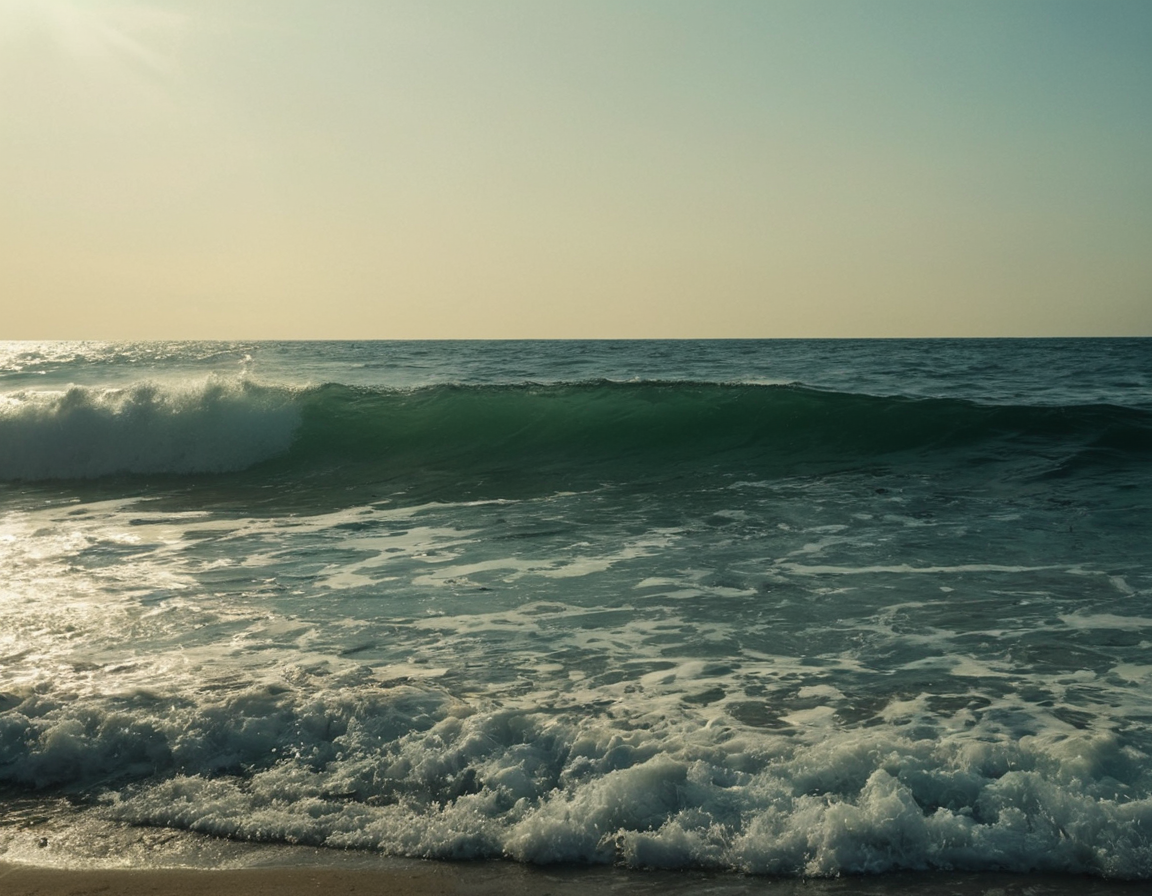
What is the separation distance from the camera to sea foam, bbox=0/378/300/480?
1560 cm

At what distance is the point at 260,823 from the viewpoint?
3711mm

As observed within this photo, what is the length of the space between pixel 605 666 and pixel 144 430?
1345 cm

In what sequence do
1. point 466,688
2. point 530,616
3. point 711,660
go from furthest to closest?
point 530,616 < point 711,660 < point 466,688

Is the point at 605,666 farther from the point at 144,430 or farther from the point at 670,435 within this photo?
the point at 144,430

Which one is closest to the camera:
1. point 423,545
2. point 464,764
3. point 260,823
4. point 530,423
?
point 260,823

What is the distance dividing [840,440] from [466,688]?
1099cm

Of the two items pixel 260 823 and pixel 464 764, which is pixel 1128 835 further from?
pixel 260 823

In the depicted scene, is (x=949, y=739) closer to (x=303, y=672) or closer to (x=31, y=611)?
(x=303, y=672)

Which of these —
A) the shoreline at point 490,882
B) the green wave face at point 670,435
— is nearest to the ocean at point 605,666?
the shoreline at point 490,882

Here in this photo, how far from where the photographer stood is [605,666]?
537cm

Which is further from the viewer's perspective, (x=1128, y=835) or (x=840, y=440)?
(x=840, y=440)

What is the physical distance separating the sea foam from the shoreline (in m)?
12.5

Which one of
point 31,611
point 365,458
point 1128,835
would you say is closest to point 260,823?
point 1128,835

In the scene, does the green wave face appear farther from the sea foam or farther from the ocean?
the sea foam
